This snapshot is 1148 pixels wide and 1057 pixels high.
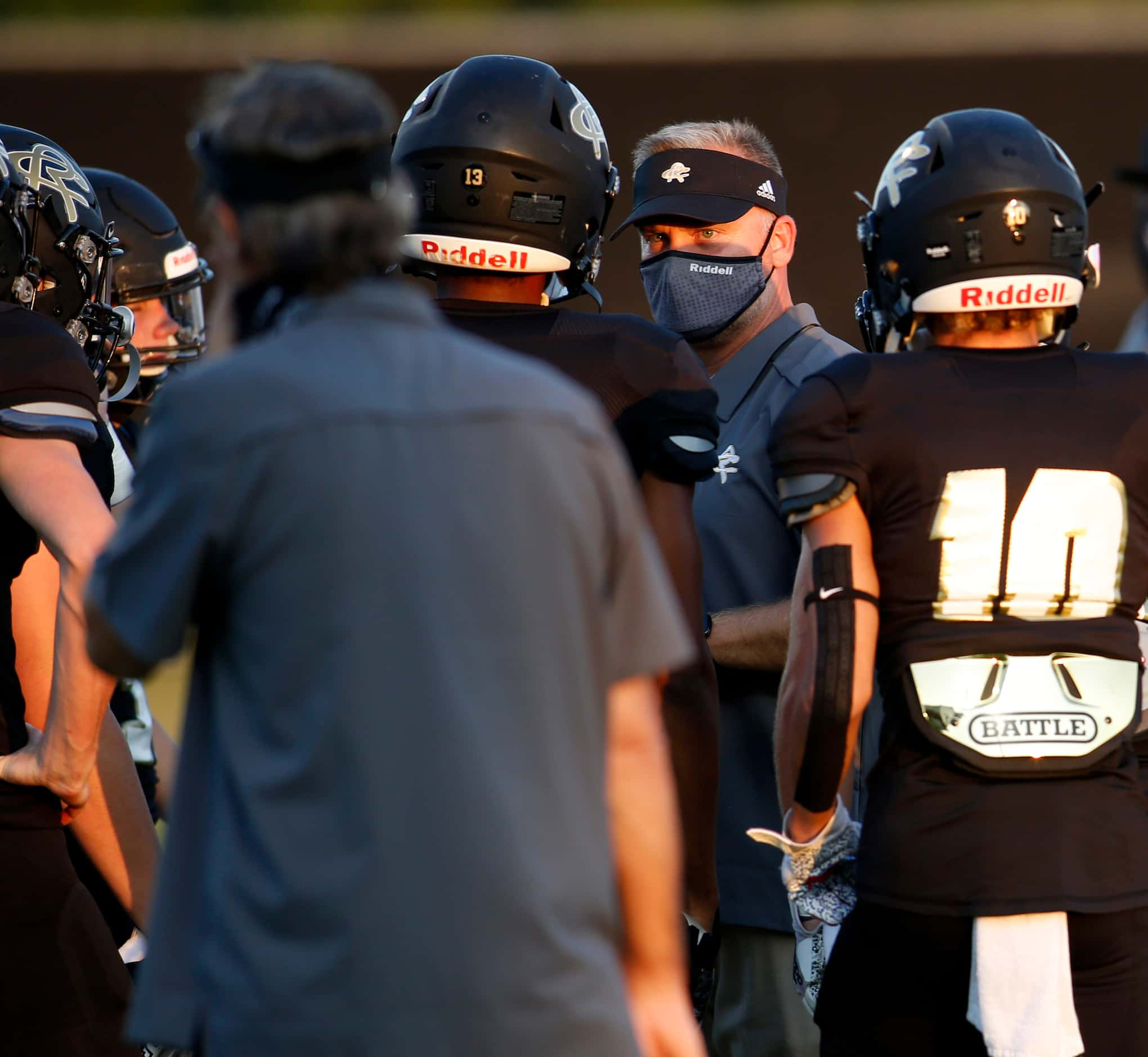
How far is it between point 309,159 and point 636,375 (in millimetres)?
1301

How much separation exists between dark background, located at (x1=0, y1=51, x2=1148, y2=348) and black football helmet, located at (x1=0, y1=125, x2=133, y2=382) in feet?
36.2

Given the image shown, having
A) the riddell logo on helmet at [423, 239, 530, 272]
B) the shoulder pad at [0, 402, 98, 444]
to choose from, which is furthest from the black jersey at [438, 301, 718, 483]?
the shoulder pad at [0, 402, 98, 444]

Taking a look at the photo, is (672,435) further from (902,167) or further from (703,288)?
(703,288)

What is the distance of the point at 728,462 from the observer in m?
4.13

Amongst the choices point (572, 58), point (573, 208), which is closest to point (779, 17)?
point (572, 58)

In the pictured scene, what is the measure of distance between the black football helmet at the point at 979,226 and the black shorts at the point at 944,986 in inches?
42.7

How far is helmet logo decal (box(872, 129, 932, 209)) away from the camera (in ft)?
10.7

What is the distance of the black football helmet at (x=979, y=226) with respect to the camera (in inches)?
122

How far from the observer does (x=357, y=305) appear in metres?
1.96

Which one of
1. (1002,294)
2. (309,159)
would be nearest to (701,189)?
(1002,294)

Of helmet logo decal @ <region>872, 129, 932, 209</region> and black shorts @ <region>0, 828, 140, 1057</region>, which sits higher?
helmet logo decal @ <region>872, 129, 932, 209</region>

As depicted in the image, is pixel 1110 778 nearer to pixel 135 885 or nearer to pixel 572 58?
pixel 135 885

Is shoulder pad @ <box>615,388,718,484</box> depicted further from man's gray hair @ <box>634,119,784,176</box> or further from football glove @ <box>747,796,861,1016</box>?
man's gray hair @ <box>634,119,784,176</box>

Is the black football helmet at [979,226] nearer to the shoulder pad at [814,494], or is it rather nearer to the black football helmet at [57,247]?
the shoulder pad at [814,494]
